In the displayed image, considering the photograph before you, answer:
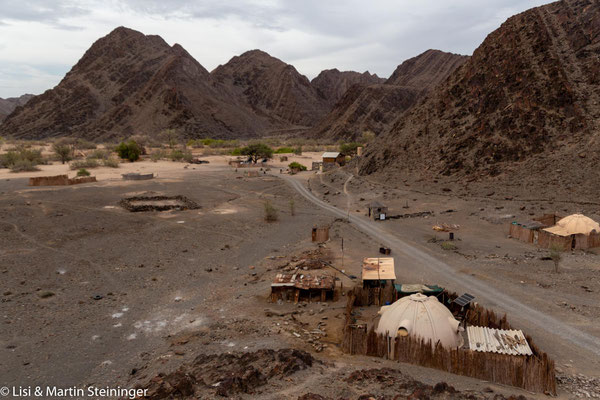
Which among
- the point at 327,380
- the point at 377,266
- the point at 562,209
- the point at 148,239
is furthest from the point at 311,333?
the point at 562,209

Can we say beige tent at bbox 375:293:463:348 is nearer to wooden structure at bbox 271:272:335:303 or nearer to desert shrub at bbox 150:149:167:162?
wooden structure at bbox 271:272:335:303

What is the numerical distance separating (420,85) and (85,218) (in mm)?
136891

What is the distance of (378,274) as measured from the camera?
60.4 feet

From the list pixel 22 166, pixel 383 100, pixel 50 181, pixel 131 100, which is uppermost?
pixel 383 100

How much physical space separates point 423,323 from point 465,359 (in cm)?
167

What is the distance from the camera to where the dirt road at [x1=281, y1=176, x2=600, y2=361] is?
13.9 metres

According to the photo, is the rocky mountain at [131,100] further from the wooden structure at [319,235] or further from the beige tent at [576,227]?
the beige tent at [576,227]

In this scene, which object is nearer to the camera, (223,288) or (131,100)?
(223,288)

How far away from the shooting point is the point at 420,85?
146000mm

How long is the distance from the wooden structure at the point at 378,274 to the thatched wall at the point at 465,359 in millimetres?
4816

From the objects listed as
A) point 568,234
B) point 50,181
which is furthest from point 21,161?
point 568,234

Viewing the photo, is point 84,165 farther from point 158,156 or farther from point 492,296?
point 492,296

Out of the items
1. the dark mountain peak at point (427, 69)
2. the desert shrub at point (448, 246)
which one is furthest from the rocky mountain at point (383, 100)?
the desert shrub at point (448, 246)

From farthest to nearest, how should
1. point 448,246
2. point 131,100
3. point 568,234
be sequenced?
1. point 131,100
2. point 448,246
3. point 568,234
